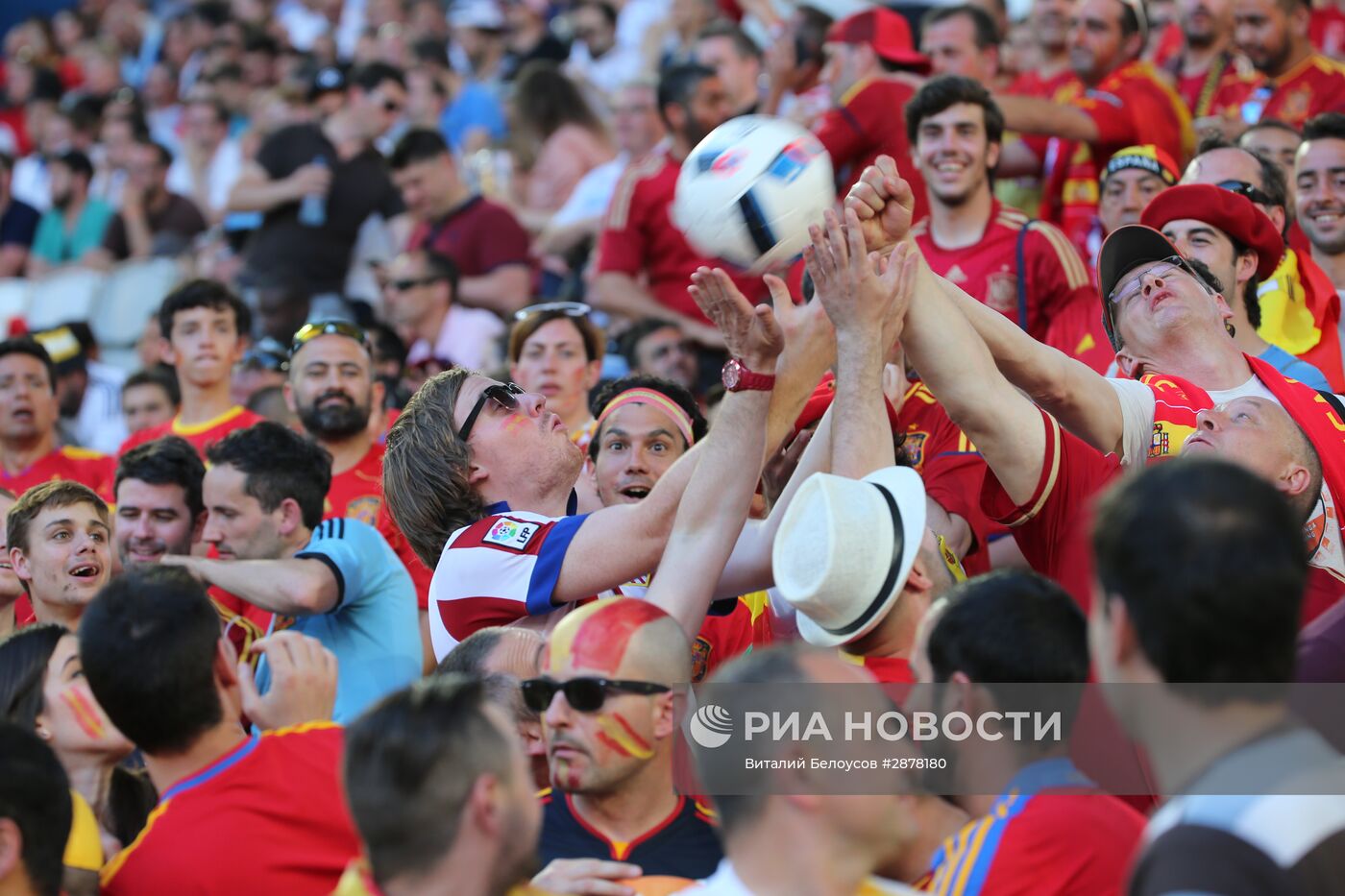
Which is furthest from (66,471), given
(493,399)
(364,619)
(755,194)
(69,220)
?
(69,220)

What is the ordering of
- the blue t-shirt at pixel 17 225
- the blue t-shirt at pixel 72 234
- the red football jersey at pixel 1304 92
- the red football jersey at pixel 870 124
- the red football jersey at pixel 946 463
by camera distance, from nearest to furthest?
the red football jersey at pixel 946 463, the red football jersey at pixel 870 124, the red football jersey at pixel 1304 92, the blue t-shirt at pixel 72 234, the blue t-shirt at pixel 17 225

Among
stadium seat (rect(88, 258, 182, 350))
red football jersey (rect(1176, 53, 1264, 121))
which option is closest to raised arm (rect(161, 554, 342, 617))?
red football jersey (rect(1176, 53, 1264, 121))

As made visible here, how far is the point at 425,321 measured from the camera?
980 cm

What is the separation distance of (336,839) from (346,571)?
7.39ft

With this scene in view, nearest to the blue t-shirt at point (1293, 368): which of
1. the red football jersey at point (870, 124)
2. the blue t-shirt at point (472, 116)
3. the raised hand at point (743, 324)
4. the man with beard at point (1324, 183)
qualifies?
the man with beard at point (1324, 183)

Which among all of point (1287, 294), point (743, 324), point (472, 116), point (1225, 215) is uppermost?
point (743, 324)

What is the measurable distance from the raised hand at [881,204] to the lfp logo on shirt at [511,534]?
1.25 meters

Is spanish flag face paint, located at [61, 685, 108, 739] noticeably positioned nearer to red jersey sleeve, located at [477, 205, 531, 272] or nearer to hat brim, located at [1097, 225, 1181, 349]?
hat brim, located at [1097, 225, 1181, 349]

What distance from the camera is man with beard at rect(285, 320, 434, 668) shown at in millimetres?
7430

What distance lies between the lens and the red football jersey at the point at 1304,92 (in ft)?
28.5

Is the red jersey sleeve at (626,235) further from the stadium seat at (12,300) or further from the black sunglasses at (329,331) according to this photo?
the stadium seat at (12,300)

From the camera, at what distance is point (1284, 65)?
8734 mm

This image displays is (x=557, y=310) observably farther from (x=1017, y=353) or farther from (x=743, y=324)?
(x=1017, y=353)

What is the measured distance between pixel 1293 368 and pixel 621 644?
3536 mm
